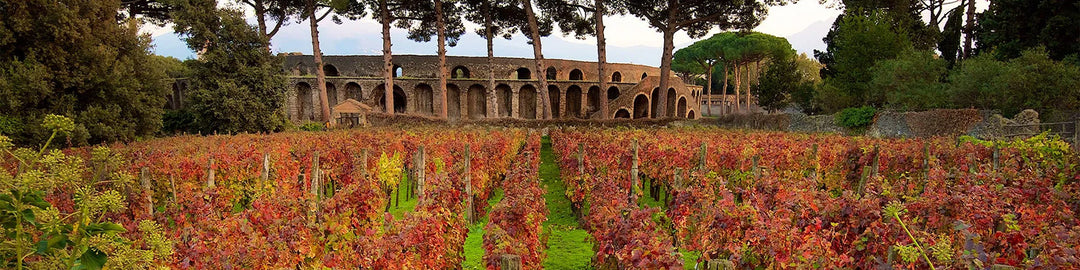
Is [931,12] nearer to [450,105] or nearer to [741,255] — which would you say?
[450,105]

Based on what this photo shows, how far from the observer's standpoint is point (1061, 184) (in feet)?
22.4

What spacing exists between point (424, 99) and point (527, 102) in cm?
765

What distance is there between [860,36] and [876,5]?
4559 mm

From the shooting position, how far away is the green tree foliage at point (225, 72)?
2200 centimetres

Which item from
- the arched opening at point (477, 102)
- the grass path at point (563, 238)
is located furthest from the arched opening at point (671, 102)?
the grass path at point (563, 238)

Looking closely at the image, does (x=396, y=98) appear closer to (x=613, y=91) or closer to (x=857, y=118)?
(x=613, y=91)

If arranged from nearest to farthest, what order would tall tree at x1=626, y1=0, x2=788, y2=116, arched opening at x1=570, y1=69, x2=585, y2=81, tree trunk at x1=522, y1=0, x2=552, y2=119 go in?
tall tree at x1=626, y1=0, x2=788, y2=116 → tree trunk at x1=522, y1=0, x2=552, y2=119 → arched opening at x1=570, y1=69, x2=585, y2=81

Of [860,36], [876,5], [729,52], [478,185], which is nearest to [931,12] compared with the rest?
[876,5]

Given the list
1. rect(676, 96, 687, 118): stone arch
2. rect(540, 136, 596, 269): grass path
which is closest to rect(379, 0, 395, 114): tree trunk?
rect(540, 136, 596, 269): grass path

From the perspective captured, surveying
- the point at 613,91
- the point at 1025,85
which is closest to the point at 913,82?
the point at 1025,85

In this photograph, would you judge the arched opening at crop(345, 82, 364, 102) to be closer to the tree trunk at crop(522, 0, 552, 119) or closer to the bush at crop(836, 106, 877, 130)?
the tree trunk at crop(522, 0, 552, 119)

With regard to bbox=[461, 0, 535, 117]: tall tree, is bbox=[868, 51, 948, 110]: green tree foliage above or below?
below

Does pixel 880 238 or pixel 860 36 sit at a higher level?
pixel 860 36

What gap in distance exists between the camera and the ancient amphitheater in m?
38.0
